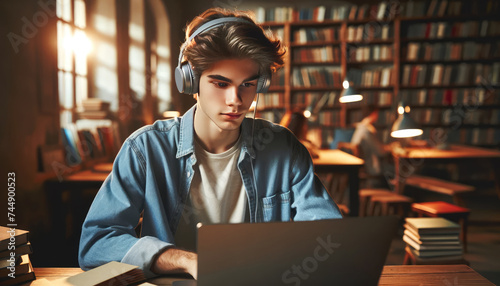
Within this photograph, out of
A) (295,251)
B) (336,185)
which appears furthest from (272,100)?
(295,251)

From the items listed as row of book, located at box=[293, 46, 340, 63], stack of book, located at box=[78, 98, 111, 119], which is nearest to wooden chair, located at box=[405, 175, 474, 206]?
row of book, located at box=[293, 46, 340, 63]

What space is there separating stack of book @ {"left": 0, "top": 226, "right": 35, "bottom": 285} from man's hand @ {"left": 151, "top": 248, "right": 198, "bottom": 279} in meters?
0.27

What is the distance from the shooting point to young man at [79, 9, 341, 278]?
3.52 feet

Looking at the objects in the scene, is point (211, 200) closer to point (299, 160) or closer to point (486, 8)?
point (299, 160)

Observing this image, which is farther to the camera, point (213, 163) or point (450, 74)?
point (450, 74)

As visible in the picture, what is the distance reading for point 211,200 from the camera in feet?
3.86

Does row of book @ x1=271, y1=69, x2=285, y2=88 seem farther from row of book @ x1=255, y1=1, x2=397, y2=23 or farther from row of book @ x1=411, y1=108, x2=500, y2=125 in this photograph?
row of book @ x1=411, y1=108, x2=500, y2=125

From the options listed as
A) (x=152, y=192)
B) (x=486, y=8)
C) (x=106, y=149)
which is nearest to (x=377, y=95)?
(x=486, y=8)

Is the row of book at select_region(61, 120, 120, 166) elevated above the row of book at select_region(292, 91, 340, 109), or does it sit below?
below

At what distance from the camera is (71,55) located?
3.48m

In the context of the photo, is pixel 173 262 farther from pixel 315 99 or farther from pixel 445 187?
pixel 315 99

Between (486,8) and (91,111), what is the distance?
5.26 m

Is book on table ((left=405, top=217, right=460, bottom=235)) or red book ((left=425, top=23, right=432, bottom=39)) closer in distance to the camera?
book on table ((left=405, top=217, right=460, bottom=235))

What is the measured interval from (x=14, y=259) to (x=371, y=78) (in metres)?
5.51
